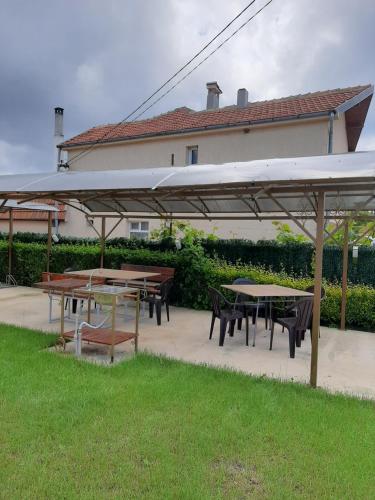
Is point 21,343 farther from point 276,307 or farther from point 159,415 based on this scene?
point 276,307

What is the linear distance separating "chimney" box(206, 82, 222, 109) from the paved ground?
12.6m

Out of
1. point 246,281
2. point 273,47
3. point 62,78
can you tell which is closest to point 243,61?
point 273,47

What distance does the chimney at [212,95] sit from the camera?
17.8 meters

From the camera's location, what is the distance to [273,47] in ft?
30.3

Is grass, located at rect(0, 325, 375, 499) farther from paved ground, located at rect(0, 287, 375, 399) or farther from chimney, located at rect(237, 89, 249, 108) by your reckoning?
chimney, located at rect(237, 89, 249, 108)

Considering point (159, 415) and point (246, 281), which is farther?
point (246, 281)

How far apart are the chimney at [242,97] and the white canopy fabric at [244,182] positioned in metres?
8.30

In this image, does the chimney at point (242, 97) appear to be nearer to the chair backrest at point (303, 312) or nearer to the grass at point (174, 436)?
the chair backrest at point (303, 312)

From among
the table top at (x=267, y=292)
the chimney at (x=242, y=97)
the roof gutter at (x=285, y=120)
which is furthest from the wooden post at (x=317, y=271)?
the chimney at (x=242, y=97)

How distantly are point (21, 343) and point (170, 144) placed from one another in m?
10.7

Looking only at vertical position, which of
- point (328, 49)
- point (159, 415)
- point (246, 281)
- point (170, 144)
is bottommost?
point (159, 415)

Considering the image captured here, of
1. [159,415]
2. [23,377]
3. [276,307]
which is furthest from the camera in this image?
[276,307]

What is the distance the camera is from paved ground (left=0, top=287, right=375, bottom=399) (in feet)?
16.1

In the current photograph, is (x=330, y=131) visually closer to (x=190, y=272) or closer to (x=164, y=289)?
(x=190, y=272)
